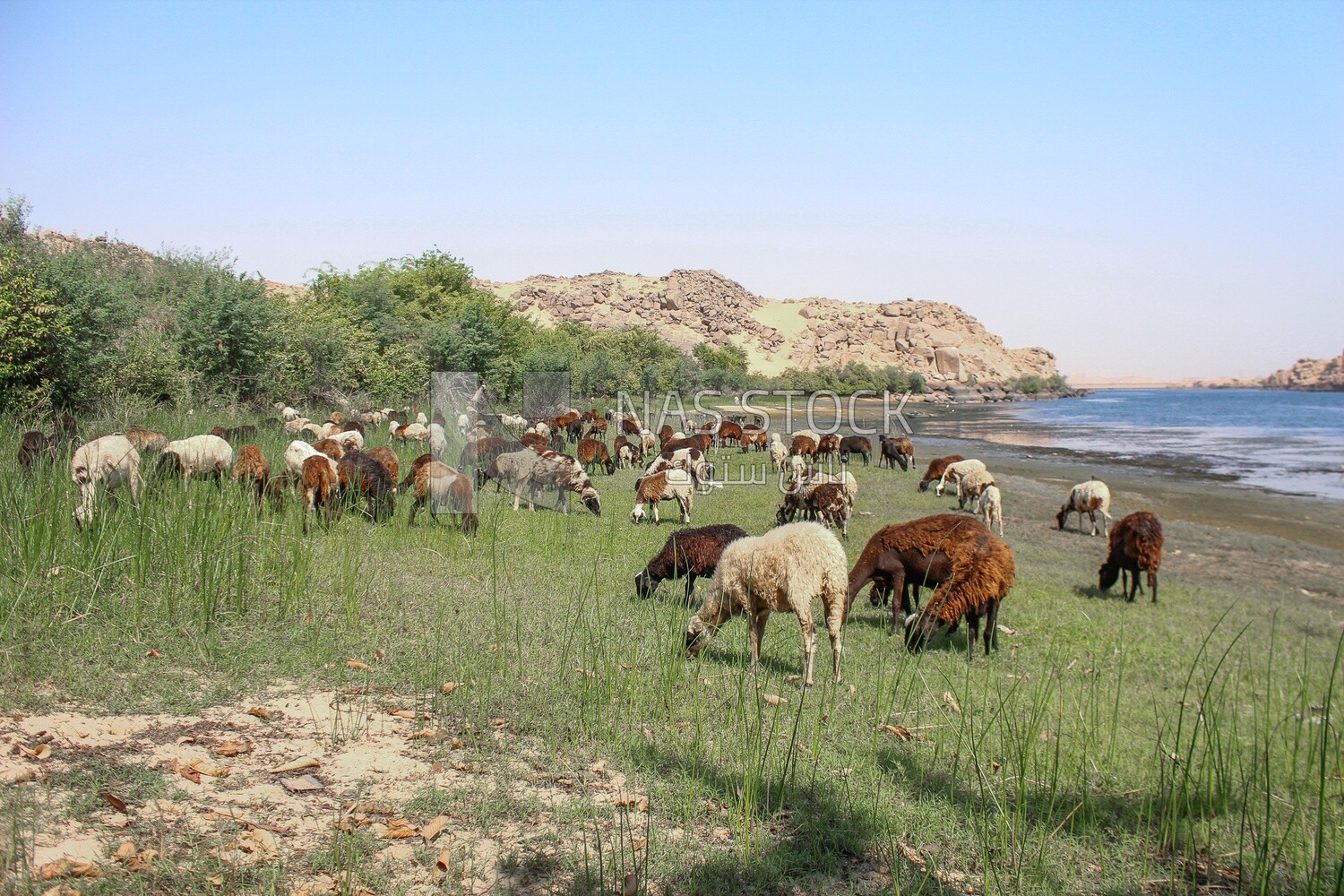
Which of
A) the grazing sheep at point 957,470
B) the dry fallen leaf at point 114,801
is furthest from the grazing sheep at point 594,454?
the dry fallen leaf at point 114,801

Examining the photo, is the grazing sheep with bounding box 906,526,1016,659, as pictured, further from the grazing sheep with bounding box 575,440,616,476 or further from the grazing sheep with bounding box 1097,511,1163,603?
the grazing sheep with bounding box 575,440,616,476

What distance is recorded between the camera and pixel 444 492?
13.3 meters

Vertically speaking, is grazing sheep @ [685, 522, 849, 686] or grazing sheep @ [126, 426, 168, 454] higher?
grazing sheep @ [126, 426, 168, 454]

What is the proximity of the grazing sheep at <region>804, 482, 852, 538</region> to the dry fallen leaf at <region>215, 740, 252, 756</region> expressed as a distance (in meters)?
12.1

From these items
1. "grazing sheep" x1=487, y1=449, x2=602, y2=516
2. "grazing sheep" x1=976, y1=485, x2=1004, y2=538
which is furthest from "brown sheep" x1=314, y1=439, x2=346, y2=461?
"grazing sheep" x1=976, y1=485, x2=1004, y2=538

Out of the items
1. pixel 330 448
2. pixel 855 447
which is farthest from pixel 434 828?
pixel 855 447

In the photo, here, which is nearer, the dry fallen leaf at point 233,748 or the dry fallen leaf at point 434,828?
the dry fallen leaf at point 434,828

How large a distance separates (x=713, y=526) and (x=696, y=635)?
2850 millimetres

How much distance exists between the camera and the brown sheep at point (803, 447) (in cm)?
2664

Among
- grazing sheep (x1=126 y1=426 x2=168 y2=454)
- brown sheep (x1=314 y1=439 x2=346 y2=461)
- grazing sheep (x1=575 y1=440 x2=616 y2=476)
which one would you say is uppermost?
grazing sheep (x1=126 y1=426 x2=168 y2=454)

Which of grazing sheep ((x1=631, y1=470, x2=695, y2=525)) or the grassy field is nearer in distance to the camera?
the grassy field

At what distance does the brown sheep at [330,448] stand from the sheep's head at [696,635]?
33.6ft

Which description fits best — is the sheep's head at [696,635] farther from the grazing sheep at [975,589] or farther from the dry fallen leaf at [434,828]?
the dry fallen leaf at [434,828]

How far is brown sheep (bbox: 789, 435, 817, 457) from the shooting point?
26.6m
